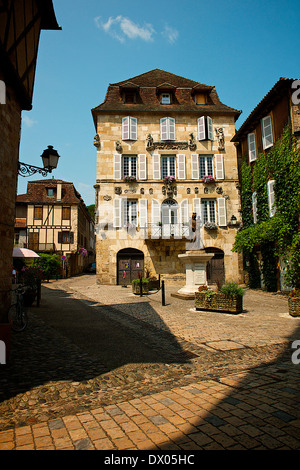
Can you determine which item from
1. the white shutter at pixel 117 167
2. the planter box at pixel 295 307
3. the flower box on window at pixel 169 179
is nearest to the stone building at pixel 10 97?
the planter box at pixel 295 307

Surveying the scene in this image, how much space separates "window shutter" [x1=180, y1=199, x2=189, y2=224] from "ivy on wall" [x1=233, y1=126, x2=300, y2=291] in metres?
3.84

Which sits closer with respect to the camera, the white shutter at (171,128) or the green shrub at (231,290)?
the green shrub at (231,290)

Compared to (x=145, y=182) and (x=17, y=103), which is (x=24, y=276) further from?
(x=145, y=182)

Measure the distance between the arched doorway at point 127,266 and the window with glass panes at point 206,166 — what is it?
7170 millimetres

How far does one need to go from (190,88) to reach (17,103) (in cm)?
1941

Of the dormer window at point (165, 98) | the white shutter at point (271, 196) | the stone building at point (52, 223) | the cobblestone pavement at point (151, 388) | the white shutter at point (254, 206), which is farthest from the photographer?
the stone building at point (52, 223)

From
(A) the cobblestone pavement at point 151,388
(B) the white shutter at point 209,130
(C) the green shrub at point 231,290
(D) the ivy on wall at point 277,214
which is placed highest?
(B) the white shutter at point 209,130

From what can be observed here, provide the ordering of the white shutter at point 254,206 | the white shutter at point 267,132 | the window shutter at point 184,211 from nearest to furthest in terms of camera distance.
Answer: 1. the white shutter at point 267,132
2. the white shutter at point 254,206
3. the window shutter at point 184,211

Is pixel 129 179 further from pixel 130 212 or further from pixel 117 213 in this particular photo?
pixel 117 213

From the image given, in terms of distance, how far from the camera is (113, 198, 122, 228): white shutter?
19656 mm

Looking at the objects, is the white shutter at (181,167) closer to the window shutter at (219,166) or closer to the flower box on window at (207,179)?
the flower box on window at (207,179)

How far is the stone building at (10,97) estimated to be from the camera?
5.46m

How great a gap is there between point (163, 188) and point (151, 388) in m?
17.4

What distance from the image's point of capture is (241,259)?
20.3 meters
